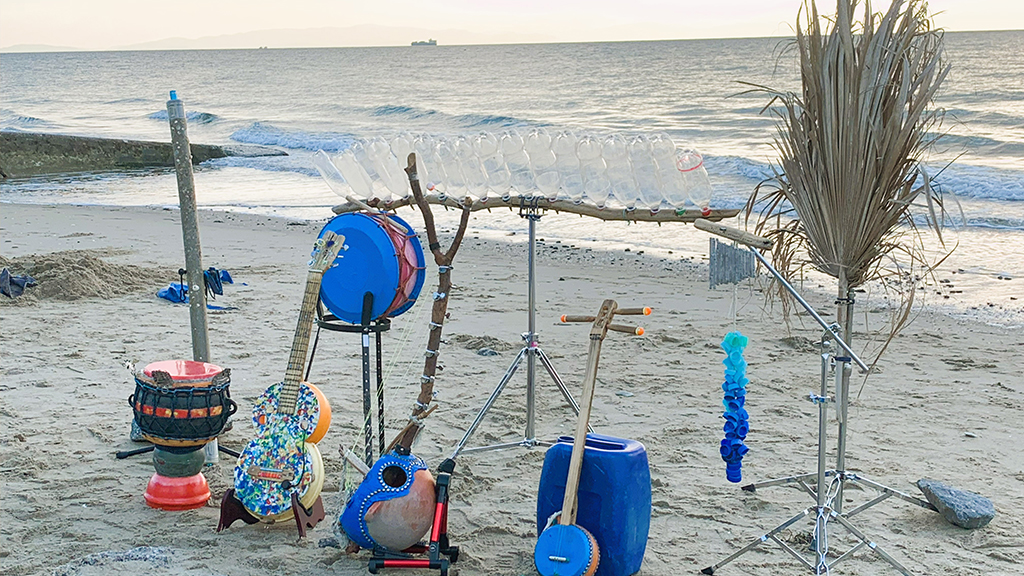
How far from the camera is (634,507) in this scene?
3.47m

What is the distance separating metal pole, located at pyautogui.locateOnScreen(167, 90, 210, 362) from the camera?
14.2 ft

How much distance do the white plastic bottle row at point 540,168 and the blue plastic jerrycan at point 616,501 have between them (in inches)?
44.1

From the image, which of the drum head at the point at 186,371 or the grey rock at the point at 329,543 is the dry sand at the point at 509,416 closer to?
the grey rock at the point at 329,543

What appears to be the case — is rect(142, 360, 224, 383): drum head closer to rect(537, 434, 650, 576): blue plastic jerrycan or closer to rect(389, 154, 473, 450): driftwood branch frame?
rect(389, 154, 473, 450): driftwood branch frame

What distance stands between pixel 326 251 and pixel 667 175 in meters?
1.48

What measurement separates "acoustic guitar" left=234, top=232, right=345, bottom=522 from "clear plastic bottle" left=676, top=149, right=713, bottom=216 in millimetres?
1478

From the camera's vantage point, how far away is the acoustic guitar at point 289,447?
3803mm

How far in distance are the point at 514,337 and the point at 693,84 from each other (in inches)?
1563

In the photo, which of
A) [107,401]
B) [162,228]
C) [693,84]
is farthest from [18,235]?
[693,84]

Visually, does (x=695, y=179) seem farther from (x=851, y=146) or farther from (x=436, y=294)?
(x=436, y=294)

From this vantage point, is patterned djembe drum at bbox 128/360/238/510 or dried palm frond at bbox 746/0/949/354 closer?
dried palm frond at bbox 746/0/949/354

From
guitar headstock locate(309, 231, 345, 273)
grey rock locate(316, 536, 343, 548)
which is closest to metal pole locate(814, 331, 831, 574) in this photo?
grey rock locate(316, 536, 343, 548)

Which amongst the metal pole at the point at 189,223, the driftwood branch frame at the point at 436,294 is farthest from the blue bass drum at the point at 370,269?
the metal pole at the point at 189,223

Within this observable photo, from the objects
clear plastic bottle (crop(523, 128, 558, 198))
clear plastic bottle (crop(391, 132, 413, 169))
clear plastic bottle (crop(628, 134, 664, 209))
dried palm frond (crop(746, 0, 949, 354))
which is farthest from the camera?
clear plastic bottle (crop(391, 132, 413, 169))
